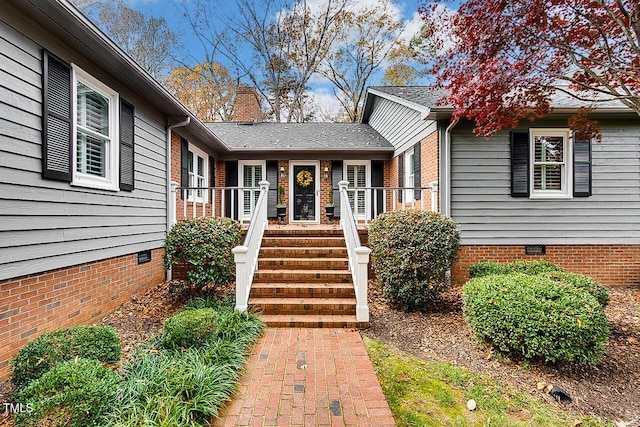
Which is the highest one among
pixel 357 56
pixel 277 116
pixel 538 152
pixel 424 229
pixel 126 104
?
pixel 357 56

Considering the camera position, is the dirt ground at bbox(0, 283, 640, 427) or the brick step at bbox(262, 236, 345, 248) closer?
the dirt ground at bbox(0, 283, 640, 427)

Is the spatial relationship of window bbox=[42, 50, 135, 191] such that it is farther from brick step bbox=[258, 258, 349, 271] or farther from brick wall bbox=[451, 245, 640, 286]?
brick wall bbox=[451, 245, 640, 286]

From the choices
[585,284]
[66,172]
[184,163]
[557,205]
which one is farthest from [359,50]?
[66,172]

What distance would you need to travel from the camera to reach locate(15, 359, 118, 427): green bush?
6.93ft

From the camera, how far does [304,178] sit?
10656 mm

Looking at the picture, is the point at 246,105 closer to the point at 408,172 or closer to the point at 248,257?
the point at 408,172

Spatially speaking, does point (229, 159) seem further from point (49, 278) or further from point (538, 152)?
point (538, 152)

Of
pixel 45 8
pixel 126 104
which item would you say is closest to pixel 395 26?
pixel 126 104

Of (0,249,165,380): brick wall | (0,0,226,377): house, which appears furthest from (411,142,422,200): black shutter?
(0,249,165,380): brick wall

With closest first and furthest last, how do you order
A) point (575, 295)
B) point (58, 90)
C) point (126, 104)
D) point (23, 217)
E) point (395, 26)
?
1. point (23, 217)
2. point (575, 295)
3. point (58, 90)
4. point (126, 104)
5. point (395, 26)

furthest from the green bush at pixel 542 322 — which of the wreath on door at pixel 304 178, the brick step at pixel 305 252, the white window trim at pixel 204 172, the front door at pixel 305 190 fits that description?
the wreath on door at pixel 304 178

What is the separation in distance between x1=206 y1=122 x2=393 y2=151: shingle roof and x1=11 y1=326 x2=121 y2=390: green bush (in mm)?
7777

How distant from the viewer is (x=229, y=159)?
1043cm

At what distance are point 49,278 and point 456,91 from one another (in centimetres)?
620
